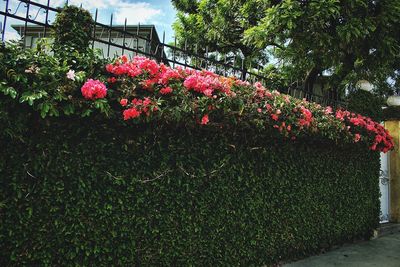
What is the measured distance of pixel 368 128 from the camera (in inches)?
243

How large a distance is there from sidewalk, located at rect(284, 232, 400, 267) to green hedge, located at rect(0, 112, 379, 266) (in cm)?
29

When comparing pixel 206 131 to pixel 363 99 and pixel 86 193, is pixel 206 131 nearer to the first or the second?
pixel 86 193

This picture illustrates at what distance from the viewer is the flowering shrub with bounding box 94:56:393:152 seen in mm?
2941

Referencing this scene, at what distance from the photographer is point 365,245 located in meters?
6.59

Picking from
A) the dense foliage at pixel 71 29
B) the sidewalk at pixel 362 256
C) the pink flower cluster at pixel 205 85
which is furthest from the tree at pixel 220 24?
the dense foliage at pixel 71 29

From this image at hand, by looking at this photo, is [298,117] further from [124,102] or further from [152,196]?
[124,102]

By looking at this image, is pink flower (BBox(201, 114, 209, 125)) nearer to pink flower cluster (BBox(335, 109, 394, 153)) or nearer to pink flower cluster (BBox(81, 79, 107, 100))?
pink flower cluster (BBox(81, 79, 107, 100))

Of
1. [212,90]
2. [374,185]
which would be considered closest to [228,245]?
[212,90]

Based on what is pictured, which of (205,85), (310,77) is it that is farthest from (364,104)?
(205,85)

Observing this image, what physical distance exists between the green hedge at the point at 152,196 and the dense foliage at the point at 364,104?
96.7 inches

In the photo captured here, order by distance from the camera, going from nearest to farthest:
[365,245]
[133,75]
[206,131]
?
[133,75] < [206,131] < [365,245]

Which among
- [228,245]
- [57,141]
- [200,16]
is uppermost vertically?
[200,16]

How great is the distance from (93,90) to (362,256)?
551 cm

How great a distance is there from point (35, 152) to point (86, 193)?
562mm
